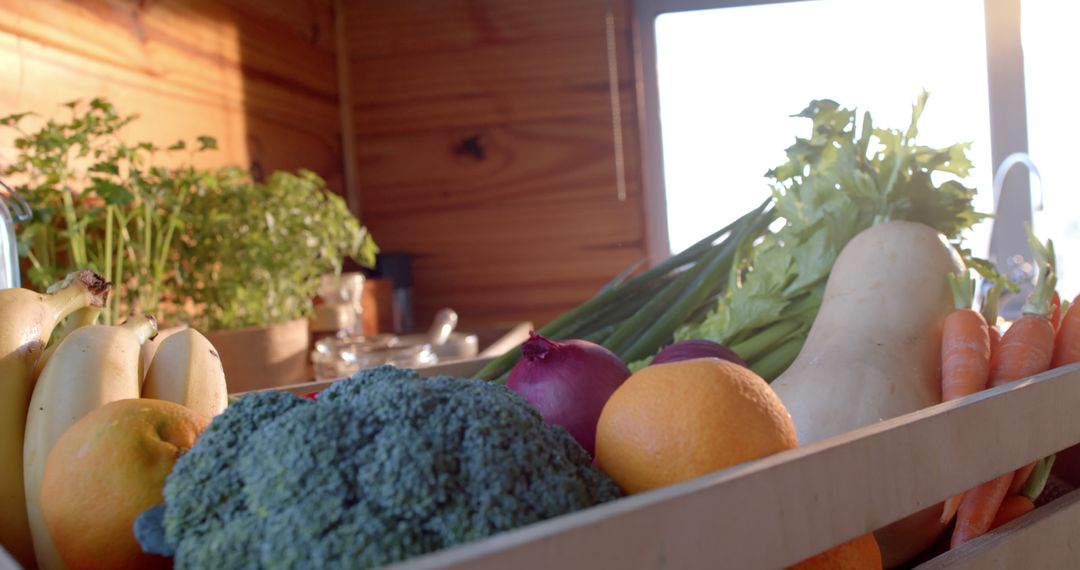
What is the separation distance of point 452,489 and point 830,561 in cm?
17

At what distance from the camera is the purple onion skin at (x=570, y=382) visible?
58 centimetres

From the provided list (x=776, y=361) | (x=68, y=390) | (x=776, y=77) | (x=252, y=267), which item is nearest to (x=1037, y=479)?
(x=776, y=361)

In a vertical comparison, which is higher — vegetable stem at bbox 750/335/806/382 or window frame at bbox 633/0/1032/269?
window frame at bbox 633/0/1032/269

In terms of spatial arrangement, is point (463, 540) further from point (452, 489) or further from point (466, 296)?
point (466, 296)

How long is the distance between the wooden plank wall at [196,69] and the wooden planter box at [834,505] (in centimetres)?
146

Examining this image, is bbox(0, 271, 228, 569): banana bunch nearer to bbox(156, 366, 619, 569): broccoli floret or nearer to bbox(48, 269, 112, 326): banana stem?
bbox(48, 269, 112, 326): banana stem

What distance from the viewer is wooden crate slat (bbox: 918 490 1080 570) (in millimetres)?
461

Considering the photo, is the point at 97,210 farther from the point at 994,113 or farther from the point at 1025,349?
the point at 994,113

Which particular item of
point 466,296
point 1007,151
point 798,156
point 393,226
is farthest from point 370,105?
point 798,156

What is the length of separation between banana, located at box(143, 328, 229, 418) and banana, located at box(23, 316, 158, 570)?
0.02 meters

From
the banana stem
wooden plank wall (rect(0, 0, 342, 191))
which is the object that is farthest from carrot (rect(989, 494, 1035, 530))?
wooden plank wall (rect(0, 0, 342, 191))

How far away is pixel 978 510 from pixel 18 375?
54 centimetres

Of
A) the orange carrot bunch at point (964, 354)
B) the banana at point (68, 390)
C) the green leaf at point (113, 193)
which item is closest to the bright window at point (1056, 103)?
the orange carrot bunch at point (964, 354)

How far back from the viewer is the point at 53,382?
1.60 ft
